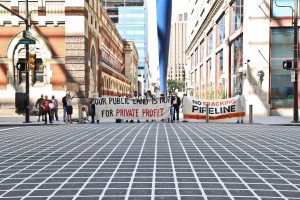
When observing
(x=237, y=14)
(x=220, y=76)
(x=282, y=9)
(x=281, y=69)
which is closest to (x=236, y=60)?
(x=237, y=14)

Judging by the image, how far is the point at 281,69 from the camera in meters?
25.9

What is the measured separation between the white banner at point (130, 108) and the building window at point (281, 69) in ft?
30.9

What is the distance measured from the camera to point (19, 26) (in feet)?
82.4

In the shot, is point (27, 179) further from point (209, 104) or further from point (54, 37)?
point (54, 37)

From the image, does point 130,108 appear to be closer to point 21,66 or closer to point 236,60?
point 21,66

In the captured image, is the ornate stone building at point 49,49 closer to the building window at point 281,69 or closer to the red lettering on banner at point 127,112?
the red lettering on banner at point 127,112

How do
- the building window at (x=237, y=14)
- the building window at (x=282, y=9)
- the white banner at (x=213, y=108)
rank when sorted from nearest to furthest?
the white banner at (x=213, y=108)
the building window at (x=282, y=9)
the building window at (x=237, y=14)

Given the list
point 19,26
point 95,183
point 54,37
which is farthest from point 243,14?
point 95,183

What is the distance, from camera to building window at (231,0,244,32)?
95.2 ft

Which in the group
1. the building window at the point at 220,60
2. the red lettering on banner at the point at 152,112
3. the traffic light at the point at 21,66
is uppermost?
the building window at the point at 220,60

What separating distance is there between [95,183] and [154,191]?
100 cm

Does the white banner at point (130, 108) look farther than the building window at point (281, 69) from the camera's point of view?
No

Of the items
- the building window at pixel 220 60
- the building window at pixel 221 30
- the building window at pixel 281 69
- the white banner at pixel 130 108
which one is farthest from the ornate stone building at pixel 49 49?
the building window at pixel 220 60

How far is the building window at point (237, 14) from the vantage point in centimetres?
2902
